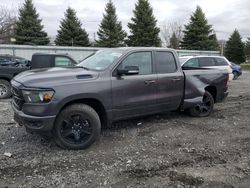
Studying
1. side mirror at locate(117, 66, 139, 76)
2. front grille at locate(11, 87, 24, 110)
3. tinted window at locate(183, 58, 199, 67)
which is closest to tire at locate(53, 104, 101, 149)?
front grille at locate(11, 87, 24, 110)

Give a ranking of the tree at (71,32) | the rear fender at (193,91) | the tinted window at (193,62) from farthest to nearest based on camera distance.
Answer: the tree at (71,32)
the tinted window at (193,62)
the rear fender at (193,91)

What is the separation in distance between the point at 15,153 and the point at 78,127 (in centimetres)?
113

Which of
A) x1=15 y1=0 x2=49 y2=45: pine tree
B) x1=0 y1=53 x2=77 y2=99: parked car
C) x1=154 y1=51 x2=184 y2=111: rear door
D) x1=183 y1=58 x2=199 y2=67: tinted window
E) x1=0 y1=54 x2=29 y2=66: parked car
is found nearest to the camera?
x1=154 y1=51 x2=184 y2=111: rear door

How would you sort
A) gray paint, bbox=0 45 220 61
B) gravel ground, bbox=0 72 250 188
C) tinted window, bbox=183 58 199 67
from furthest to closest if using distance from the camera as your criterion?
gray paint, bbox=0 45 220 61 → tinted window, bbox=183 58 199 67 → gravel ground, bbox=0 72 250 188

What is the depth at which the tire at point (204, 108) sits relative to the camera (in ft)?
23.0

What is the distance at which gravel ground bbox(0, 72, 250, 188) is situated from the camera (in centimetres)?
369

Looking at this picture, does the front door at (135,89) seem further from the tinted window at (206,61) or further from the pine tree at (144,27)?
the pine tree at (144,27)

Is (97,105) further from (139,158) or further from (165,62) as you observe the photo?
(165,62)

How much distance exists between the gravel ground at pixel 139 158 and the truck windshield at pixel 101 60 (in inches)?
55.7

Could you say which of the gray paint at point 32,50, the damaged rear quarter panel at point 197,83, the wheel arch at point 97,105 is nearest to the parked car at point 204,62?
the damaged rear quarter panel at point 197,83

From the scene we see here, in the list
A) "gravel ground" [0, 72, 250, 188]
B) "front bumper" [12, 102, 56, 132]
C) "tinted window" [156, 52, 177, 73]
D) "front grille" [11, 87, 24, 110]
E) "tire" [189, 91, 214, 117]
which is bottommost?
"gravel ground" [0, 72, 250, 188]

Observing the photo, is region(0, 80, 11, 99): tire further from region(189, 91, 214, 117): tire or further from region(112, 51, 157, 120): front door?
region(189, 91, 214, 117): tire

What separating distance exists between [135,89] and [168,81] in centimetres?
93

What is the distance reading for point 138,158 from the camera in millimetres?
4387
